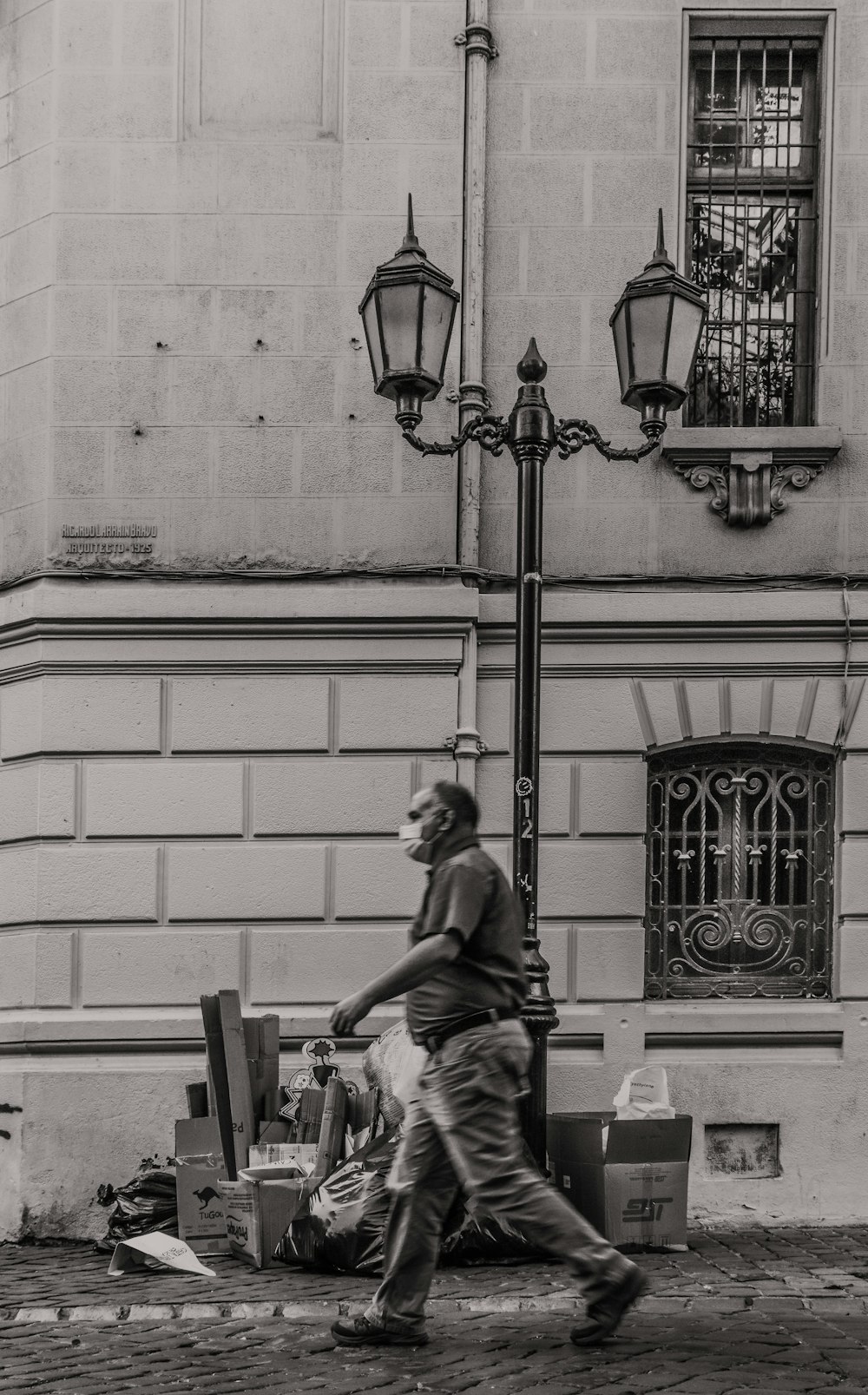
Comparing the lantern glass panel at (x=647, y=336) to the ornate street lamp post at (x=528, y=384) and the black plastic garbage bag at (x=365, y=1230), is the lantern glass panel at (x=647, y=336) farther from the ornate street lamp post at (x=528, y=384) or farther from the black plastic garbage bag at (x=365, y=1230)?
the black plastic garbage bag at (x=365, y=1230)

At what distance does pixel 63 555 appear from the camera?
30.7 ft

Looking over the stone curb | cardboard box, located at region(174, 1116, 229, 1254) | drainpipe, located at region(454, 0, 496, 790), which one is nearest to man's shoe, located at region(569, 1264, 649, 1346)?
the stone curb

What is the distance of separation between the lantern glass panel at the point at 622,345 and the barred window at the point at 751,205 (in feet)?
6.51

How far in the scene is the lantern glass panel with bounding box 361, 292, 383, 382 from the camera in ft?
25.8

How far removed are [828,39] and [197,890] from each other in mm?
6167

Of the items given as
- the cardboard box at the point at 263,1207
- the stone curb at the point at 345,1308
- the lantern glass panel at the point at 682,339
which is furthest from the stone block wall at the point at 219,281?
the stone curb at the point at 345,1308

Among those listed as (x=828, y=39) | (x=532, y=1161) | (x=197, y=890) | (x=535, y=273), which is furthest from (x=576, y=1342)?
(x=828, y=39)

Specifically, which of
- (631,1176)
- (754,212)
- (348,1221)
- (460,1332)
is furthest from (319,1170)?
(754,212)

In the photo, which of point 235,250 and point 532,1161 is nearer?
point 532,1161

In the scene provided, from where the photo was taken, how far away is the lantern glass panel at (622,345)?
25.8 feet

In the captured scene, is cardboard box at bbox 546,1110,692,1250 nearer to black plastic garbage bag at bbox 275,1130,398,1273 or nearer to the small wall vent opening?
black plastic garbage bag at bbox 275,1130,398,1273

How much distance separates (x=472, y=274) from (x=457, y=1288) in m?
5.55

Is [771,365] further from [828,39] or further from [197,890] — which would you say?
[197,890]

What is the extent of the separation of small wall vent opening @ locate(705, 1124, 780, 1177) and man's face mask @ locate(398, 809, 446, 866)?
4.00 m
